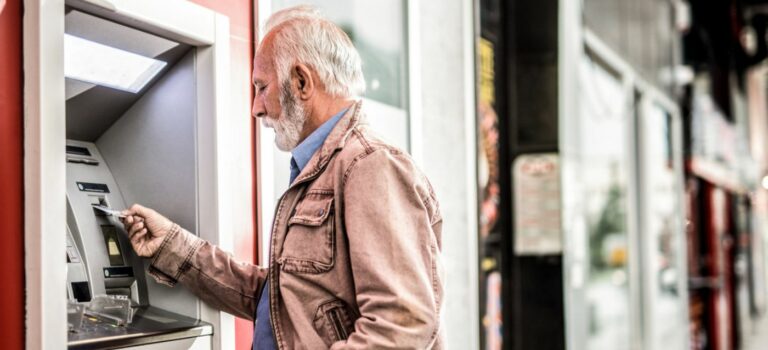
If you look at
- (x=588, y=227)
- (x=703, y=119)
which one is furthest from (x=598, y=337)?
(x=703, y=119)

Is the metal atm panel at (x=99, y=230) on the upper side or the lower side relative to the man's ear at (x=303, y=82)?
lower

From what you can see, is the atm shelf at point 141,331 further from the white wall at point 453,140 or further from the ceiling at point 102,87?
the white wall at point 453,140

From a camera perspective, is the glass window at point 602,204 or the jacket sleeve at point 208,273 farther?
the glass window at point 602,204

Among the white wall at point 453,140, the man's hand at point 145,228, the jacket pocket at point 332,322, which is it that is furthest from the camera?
the white wall at point 453,140

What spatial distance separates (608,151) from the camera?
5.87 metres

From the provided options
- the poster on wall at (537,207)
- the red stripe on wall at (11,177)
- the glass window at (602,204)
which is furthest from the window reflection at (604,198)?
the red stripe on wall at (11,177)

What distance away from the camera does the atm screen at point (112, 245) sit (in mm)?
1772

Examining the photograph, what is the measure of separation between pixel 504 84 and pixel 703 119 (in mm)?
5980

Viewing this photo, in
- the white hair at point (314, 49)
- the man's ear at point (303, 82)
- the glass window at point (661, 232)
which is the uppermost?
the white hair at point (314, 49)

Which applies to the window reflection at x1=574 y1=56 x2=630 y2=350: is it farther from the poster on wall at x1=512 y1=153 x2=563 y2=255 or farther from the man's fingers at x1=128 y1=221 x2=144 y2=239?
the man's fingers at x1=128 y1=221 x2=144 y2=239

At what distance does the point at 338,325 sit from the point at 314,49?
57 cm

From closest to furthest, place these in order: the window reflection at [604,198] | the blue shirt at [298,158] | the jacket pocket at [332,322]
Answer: the jacket pocket at [332,322] < the blue shirt at [298,158] < the window reflection at [604,198]

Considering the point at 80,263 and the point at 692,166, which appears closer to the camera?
the point at 80,263

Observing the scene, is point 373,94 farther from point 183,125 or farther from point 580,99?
point 580,99
